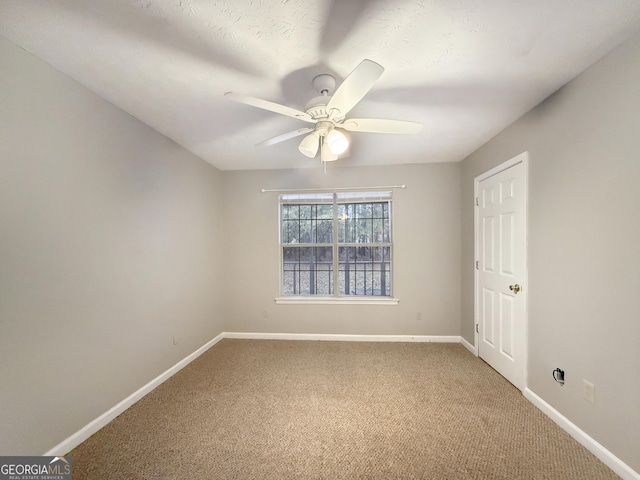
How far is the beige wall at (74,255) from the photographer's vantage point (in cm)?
135

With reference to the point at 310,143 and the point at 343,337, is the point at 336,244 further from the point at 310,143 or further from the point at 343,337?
the point at 310,143

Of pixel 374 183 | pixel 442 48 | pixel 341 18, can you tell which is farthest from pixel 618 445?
pixel 374 183

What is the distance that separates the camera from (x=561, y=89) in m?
1.75

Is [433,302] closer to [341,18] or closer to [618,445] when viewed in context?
[618,445]

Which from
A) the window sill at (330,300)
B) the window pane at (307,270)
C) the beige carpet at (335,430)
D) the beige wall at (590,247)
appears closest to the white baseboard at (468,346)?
the beige carpet at (335,430)

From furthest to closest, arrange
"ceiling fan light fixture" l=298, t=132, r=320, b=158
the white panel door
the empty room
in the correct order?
the white panel door
"ceiling fan light fixture" l=298, t=132, r=320, b=158
the empty room

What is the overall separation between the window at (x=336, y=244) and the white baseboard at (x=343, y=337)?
55 cm

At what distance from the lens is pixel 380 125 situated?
169 cm

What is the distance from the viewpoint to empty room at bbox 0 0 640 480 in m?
1.30

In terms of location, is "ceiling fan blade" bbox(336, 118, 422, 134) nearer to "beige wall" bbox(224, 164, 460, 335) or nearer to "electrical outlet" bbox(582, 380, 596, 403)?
"beige wall" bbox(224, 164, 460, 335)

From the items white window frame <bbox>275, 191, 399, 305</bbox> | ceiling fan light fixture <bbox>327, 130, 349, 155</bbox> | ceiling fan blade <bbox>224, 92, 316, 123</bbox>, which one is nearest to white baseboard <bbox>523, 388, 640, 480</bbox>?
white window frame <bbox>275, 191, 399, 305</bbox>

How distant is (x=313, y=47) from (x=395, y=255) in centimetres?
266

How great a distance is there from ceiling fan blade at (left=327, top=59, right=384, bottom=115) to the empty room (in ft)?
0.04

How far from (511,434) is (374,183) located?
2795 millimetres
